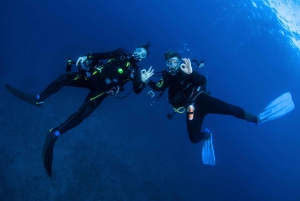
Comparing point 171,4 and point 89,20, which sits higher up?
point 171,4

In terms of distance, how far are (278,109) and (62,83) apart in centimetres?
577

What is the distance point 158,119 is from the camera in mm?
14867

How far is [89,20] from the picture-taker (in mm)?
18438

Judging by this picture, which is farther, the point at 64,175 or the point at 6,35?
the point at 6,35

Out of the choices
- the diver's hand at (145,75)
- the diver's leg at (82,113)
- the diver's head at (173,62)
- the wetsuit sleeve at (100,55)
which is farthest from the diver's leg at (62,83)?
the diver's head at (173,62)

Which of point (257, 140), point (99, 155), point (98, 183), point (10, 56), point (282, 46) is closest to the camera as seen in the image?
point (98, 183)

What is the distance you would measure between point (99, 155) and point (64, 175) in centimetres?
189

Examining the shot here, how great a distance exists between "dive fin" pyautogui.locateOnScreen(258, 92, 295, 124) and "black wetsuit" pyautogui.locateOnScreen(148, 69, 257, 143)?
0.24 metres

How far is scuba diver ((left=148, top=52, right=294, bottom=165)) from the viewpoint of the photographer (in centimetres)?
502

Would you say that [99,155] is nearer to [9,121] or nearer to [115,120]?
[115,120]

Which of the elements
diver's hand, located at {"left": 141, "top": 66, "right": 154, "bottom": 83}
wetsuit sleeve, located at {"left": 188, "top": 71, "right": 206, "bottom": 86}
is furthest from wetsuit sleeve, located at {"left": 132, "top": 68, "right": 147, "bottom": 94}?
wetsuit sleeve, located at {"left": 188, "top": 71, "right": 206, "bottom": 86}

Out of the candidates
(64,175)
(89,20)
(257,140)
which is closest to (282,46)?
(257,140)

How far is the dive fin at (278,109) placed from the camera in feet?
16.5

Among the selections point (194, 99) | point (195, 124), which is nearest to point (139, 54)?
point (194, 99)
